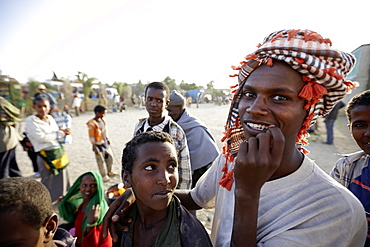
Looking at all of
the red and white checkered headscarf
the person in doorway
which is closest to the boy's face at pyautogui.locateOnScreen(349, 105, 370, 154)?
the red and white checkered headscarf

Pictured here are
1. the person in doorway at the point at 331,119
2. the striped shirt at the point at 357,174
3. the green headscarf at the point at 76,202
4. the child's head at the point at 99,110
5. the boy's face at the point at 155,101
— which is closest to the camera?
the striped shirt at the point at 357,174

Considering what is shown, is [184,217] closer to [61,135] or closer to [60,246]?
[60,246]

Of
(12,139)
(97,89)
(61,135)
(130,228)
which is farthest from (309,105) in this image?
(97,89)

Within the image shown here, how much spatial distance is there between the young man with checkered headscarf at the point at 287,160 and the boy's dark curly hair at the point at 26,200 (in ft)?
3.35

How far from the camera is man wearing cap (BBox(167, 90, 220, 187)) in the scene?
3.62 m

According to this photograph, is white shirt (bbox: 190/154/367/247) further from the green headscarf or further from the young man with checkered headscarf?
the green headscarf

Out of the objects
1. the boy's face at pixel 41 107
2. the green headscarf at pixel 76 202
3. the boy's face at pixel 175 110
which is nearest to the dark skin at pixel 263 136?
the green headscarf at pixel 76 202

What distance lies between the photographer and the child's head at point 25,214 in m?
1.06

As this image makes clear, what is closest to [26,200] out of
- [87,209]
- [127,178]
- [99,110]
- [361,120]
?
[127,178]

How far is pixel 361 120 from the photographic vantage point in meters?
1.88

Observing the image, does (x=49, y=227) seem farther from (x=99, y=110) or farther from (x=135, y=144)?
(x=99, y=110)

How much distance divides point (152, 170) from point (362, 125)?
1873mm

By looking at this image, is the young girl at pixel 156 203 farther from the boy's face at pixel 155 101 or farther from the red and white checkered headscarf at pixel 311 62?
the boy's face at pixel 155 101

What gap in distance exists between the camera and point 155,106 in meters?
3.01
